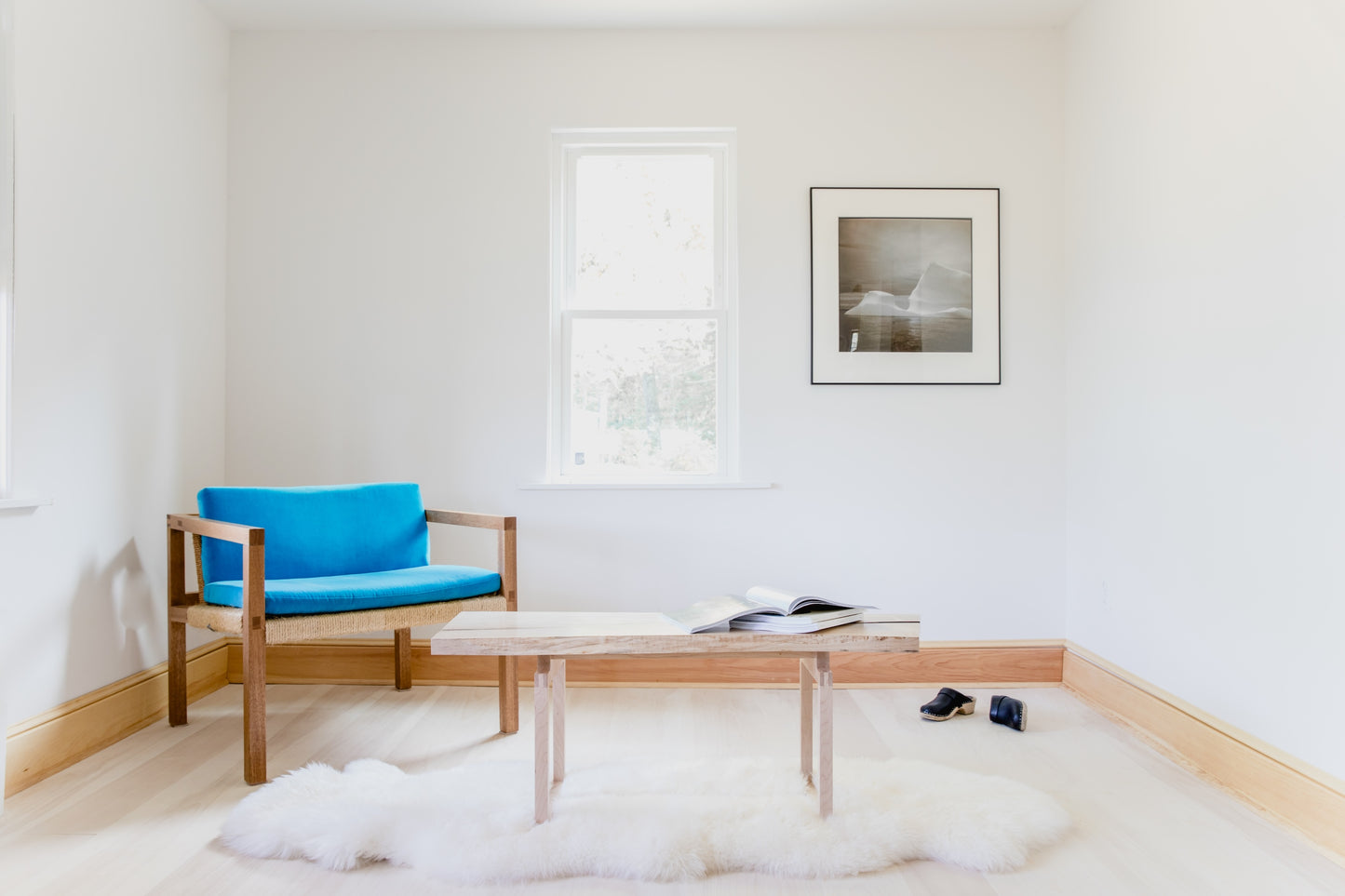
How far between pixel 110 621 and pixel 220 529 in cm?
56

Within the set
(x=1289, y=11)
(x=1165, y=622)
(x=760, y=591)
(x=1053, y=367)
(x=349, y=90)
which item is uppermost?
(x=349, y=90)

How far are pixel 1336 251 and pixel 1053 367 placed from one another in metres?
1.34

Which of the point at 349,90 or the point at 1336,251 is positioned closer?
the point at 1336,251

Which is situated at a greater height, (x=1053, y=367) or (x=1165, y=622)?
(x=1053, y=367)

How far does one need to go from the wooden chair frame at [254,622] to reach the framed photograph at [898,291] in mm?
1379

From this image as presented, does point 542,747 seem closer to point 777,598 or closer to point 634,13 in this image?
point 777,598

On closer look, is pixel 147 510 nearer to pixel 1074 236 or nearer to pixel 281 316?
pixel 281 316

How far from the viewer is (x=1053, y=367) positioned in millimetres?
3240

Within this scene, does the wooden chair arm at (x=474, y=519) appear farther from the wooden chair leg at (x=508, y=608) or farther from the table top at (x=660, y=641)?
the table top at (x=660, y=641)

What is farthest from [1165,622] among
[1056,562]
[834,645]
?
[834,645]

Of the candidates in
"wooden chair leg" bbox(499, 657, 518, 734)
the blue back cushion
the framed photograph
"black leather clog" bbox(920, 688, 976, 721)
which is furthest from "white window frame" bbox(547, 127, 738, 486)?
"black leather clog" bbox(920, 688, 976, 721)

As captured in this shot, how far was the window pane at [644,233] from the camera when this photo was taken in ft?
10.9

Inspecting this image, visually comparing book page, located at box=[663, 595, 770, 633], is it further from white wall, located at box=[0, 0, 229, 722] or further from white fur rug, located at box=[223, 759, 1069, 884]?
white wall, located at box=[0, 0, 229, 722]

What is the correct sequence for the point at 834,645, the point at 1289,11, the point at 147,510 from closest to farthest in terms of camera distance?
the point at 834,645, the point at 1289,11, the point at 147,510
